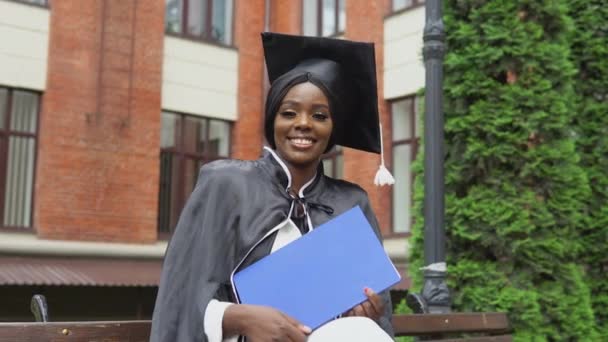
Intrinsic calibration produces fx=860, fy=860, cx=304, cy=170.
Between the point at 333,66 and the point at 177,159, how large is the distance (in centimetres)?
1464

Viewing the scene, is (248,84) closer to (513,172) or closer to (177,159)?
(177,159)

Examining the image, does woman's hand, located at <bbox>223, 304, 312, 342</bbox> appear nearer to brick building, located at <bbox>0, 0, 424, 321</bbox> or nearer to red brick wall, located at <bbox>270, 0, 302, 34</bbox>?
brick building, located at <bbox>0, 0, 424, 321</bbox>

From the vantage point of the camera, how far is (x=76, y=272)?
47.8ft

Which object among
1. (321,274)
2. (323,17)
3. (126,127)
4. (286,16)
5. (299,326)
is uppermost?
(286,16)

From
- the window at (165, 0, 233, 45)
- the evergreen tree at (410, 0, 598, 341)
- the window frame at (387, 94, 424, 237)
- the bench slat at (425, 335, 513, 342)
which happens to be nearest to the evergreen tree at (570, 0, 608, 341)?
the evergreen tree at (410, 0, 598, 341)

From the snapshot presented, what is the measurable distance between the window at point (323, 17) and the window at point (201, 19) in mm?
1705

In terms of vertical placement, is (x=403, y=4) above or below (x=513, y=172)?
above

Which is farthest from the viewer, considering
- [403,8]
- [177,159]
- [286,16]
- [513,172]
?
[286,16]

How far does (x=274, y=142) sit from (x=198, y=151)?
14.9 metres

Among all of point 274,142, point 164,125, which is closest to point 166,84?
point 164,125

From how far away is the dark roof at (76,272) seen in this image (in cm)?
1363

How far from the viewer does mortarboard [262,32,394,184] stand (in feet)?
8.64

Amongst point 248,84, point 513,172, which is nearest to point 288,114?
point 513,172

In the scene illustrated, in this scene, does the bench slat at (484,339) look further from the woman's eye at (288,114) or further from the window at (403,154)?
the window at (403,154)
